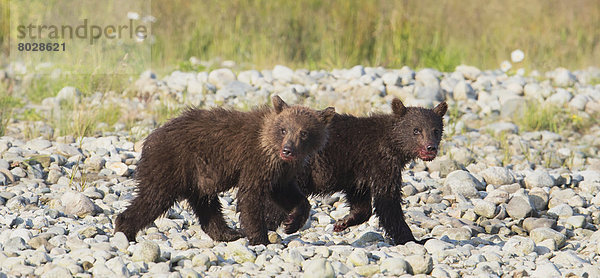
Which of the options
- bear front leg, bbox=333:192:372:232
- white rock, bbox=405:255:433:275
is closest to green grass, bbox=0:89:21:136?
bear front leg, bbox=333:192:372:232

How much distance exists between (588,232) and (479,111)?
15.2ft

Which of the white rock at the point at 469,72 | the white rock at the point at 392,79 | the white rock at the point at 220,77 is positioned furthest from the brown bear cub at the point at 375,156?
the white rock at the point at 469,72

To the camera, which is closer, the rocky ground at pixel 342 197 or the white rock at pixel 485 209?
the rocky ground at pixel 342 197

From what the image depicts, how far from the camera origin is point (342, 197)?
805cm

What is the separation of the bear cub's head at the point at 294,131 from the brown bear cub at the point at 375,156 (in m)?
0.43

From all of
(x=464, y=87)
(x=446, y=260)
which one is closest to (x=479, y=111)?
(x=464, y=87)

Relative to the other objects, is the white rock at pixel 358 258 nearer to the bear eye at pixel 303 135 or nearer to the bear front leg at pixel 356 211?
the bear eye at pixel 303 135

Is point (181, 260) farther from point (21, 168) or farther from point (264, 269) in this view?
point (21, 168)

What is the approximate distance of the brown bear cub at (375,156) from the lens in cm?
673

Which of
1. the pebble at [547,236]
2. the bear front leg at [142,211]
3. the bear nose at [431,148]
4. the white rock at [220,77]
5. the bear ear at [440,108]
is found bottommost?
the pebble at [547,236]

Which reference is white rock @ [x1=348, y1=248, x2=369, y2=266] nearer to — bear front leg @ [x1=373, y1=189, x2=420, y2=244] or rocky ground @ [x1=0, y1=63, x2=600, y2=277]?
rocky ground @ [x1=0, y1=63, x2=600, y2=277]

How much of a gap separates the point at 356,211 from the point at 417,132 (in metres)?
0.86

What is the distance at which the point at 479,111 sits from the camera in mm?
11648

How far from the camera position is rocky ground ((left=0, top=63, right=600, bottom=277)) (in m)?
5.41
